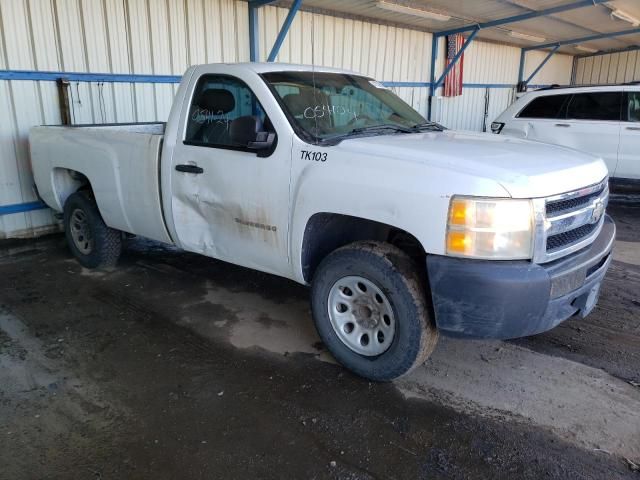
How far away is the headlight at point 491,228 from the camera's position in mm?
2789

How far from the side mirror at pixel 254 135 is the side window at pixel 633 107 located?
22.1ft

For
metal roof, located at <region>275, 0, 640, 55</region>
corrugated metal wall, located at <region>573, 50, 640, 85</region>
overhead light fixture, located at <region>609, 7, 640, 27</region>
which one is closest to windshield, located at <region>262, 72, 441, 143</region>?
metal roof, located at <region>275, 0, 640, 55</region>

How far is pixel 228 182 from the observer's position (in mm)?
3916

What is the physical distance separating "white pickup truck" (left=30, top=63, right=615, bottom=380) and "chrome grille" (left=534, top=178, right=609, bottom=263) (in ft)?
0.04

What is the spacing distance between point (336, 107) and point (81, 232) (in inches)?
133

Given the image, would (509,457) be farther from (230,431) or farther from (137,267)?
(137,267)

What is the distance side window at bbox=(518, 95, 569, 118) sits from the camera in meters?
8.51

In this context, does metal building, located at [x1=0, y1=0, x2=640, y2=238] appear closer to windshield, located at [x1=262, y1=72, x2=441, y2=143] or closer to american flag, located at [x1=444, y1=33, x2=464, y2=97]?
american flag, located at [x1=444, y1=33, x2=464, y2=97]

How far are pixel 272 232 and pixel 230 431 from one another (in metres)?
1.39

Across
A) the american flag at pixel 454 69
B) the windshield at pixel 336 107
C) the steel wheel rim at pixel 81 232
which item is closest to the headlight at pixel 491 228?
the windshield at pixel 336 107

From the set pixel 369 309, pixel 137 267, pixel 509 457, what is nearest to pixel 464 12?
pixel 137 267

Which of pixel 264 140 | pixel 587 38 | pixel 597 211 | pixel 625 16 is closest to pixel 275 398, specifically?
pixel 264 140

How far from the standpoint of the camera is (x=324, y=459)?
272cm

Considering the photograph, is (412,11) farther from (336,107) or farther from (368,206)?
(368,206)
